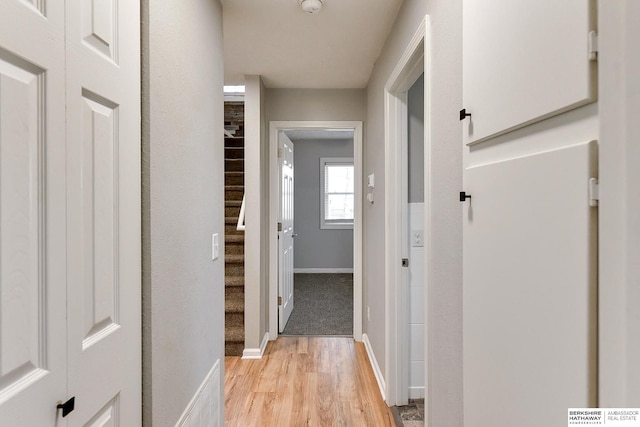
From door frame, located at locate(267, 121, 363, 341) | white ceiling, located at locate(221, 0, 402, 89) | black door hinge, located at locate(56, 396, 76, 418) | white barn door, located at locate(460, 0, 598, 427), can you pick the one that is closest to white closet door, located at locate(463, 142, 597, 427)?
white barn door, located at locate(460, 0, 598, 427)

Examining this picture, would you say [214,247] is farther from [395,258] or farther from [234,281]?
[234,281]

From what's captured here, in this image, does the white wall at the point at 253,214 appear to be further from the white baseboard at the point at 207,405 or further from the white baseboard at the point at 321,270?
the white baseboard at the point at 321,270

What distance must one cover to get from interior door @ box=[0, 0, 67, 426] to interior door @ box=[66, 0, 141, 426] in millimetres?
38

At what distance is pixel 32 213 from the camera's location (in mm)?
673

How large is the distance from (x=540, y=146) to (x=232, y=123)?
15.4 ft

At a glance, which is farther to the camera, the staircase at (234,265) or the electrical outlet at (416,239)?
the staircase at (234,265)

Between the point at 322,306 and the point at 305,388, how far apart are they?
2.09 m

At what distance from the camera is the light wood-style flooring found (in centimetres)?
218

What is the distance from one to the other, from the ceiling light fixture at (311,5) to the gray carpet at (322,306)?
2.91 metres

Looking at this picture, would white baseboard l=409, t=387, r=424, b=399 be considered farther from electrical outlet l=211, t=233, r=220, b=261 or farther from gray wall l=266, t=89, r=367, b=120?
gray wall l=266, t=89, r=367, b=120

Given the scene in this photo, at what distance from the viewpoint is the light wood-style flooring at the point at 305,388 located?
2.18 meters

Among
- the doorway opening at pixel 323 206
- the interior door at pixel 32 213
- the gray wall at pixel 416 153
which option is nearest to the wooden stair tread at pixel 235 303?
the gray wall at pixel 416 153

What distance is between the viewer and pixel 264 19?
7.23 feet

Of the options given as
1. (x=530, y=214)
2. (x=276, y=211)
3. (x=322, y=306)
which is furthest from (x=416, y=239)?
(x=322, y=306)
